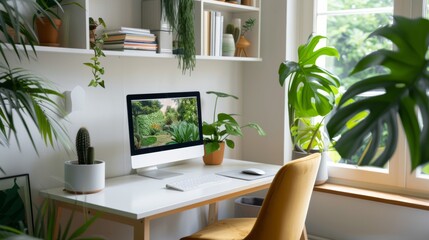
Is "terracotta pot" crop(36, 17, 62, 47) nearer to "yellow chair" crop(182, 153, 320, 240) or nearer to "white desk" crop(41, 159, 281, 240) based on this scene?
"white desk" crop(41, 159, 281, 240)

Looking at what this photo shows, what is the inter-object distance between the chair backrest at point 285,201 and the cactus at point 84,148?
791 mm

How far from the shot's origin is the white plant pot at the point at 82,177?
2.64 m

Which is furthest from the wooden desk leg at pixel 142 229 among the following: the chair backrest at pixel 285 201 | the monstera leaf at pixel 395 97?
the monstera leaf at pixel 395 97

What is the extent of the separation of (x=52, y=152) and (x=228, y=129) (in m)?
1.05

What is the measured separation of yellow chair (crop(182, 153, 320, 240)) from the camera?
2570 millimetres

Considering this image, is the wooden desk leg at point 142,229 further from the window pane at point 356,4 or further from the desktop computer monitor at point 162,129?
the window pane at point 356,4

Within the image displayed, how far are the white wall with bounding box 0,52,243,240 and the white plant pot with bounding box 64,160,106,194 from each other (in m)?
0.19

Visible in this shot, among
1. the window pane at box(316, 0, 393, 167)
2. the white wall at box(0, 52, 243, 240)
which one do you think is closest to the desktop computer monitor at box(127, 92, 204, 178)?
the white wall at box(0, 52, 243, 240)

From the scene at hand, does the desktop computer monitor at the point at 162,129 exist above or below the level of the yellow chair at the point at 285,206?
above

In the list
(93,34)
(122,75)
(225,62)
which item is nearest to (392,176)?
(225,62)

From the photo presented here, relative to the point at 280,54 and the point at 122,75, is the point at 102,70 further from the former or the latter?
the point at 280,54

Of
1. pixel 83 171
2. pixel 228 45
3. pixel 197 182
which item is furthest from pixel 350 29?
pixel 83 171

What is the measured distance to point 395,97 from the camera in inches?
48.3

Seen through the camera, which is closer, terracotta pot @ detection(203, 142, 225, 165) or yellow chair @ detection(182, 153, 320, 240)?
yellow chair @ detection(182, 153, 320, 240)
